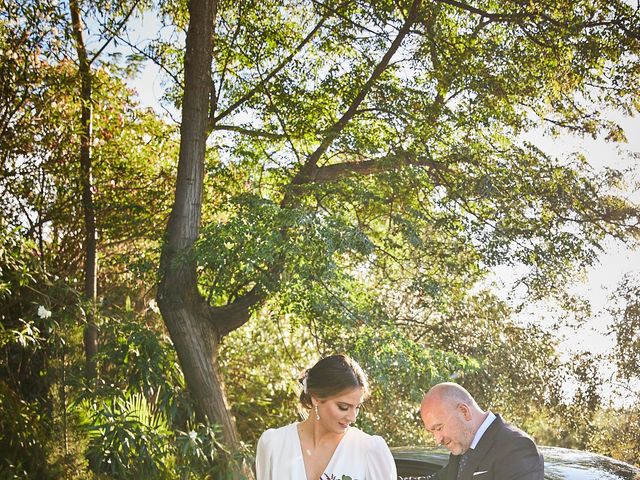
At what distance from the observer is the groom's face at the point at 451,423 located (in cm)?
405

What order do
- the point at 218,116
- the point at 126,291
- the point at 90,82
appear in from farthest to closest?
the point at 126,291, the point at 218,116, the point at 90,82

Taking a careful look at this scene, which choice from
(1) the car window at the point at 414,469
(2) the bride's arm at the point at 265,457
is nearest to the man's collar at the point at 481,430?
(1) the car window at the point at 414,469

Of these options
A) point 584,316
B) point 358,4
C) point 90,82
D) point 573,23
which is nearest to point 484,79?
point 573,23

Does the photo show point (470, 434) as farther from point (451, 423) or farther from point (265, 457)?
point (265, 457)

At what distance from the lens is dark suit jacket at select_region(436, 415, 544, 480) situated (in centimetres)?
383

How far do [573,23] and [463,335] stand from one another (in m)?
4.58

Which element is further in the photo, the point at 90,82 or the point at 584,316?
the point at 584,316

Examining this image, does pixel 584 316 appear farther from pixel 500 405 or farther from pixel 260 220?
pixel 260 220

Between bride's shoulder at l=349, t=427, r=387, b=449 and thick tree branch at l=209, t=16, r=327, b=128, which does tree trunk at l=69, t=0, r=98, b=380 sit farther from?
bride's shoulder at l=349, t=427, r=387, b=449

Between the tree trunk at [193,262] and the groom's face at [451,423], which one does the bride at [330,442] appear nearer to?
the groom's face at [451,423]

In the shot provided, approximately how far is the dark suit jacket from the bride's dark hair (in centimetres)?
67

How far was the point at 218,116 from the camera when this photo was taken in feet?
34.5

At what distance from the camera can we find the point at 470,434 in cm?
407

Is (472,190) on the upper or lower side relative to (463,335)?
upper
